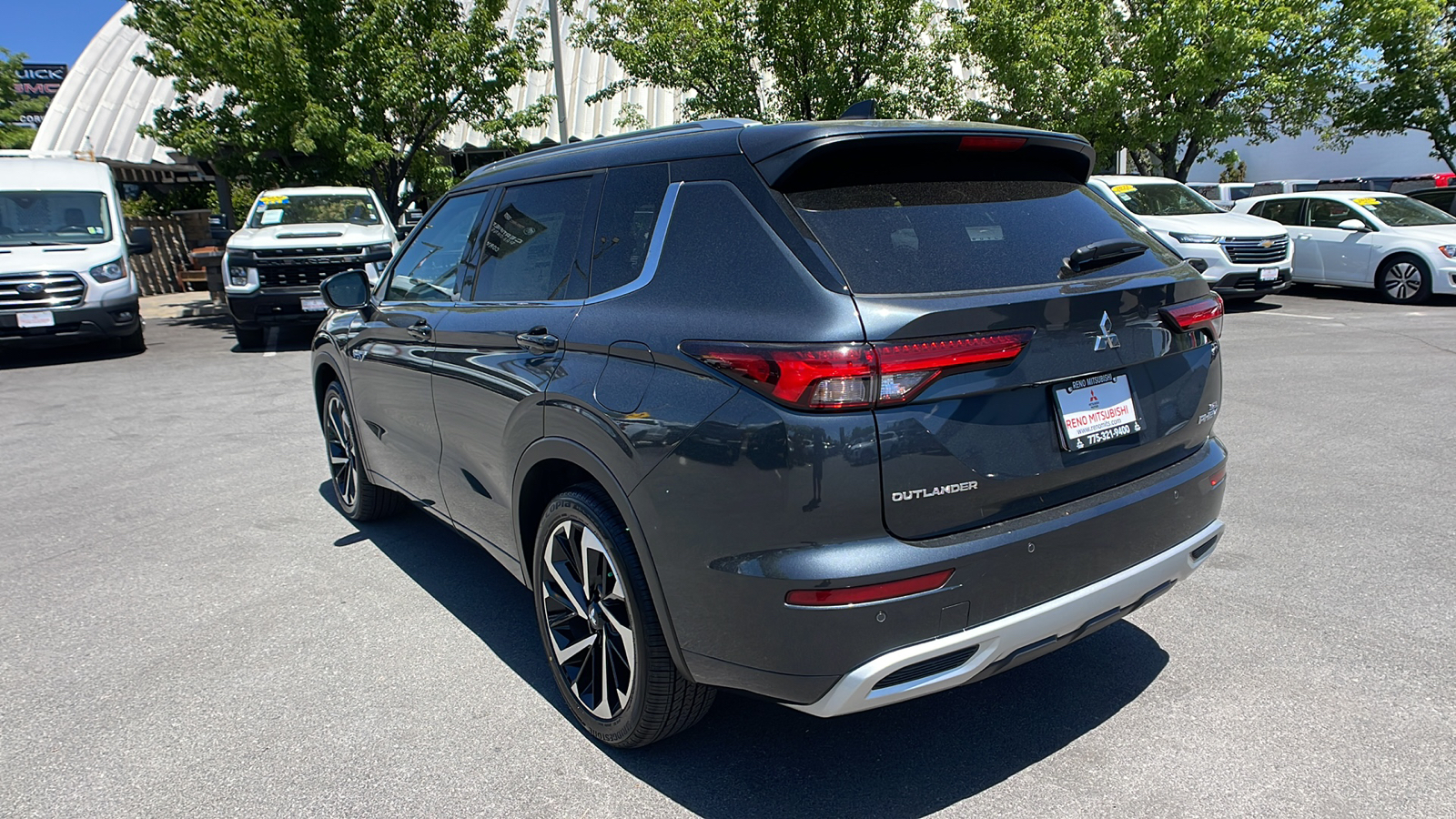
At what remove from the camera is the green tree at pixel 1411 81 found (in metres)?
18.8

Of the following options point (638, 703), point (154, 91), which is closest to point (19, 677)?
point (638, 703)

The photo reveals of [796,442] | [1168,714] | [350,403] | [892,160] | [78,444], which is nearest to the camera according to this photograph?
[796,442]

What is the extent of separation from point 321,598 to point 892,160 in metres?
3.23

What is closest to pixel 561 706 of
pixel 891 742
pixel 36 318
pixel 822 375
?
pixel 891 742

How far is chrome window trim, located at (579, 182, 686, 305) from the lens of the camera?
2.82 metres

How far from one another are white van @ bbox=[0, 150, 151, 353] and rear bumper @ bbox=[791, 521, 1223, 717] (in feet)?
41.1

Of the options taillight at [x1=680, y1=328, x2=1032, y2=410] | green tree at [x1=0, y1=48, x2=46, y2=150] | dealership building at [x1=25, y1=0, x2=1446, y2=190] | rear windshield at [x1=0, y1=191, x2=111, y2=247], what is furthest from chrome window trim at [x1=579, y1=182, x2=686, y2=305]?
green tree at [x1=0, y1=48, x2=46, y2=150]

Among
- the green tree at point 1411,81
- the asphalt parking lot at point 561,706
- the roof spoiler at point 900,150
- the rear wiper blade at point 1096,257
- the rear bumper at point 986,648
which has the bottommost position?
the asphalt parking lot at point 561,706

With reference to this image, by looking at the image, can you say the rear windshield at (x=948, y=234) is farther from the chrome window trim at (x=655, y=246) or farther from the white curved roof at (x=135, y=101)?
the white curved roof at (x=135, y=101)

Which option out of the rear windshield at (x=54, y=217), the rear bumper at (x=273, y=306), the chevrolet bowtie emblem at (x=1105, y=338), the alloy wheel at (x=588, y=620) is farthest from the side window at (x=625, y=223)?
the rear windshield at (x=54, y=217)

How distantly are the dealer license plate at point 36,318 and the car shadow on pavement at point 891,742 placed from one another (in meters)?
10.8

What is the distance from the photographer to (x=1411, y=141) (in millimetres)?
34906

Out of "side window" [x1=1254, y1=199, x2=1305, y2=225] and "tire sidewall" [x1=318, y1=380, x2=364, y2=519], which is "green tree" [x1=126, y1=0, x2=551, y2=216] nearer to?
"tire sidewall" [x1=318, y1=380, x2=364, y2=519]

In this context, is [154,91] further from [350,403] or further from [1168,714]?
[1168,714]
